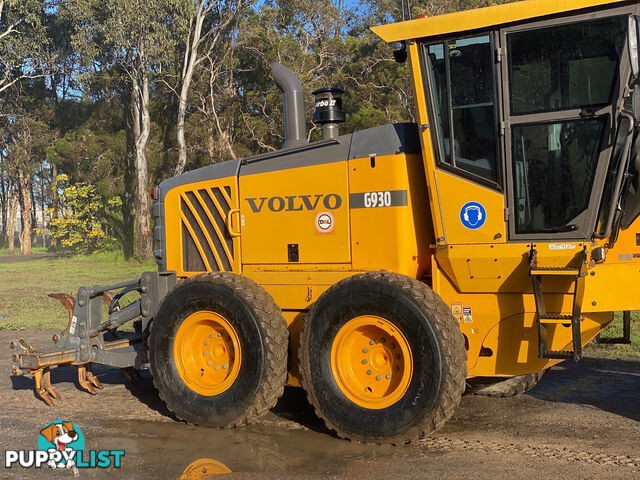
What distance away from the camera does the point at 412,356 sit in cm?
534

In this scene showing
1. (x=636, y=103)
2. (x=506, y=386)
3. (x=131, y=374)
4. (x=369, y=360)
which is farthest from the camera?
(x=131, y=374)

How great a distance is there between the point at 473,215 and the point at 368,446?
185 cm

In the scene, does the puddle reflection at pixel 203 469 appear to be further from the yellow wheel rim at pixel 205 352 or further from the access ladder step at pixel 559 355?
the access ladder step at pixel 559 355

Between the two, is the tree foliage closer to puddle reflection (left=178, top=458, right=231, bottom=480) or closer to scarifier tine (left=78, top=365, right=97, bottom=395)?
scarifier tine (left=78, top=365, right=97, bottom=395)

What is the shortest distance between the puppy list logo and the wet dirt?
11 centimetres

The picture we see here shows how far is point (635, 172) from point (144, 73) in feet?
100

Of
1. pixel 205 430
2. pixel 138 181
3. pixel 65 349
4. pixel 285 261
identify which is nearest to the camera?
pixel 205 430

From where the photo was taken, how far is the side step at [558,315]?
5.12 metres

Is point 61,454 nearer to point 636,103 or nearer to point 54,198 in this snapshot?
point 636,103

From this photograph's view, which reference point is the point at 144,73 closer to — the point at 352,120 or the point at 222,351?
the point at 352,120

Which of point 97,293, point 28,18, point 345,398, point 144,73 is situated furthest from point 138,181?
point 345,398

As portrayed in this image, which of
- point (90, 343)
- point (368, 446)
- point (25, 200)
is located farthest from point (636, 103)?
point (25, 200)

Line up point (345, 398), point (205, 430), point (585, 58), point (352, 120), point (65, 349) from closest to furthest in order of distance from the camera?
point (585, 58), point (345, 398), point (205, 430), point (65, 349), point (352, 120)

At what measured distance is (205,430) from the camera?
19.8 feet
